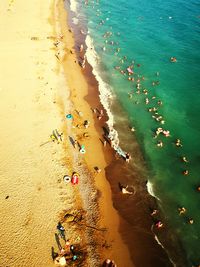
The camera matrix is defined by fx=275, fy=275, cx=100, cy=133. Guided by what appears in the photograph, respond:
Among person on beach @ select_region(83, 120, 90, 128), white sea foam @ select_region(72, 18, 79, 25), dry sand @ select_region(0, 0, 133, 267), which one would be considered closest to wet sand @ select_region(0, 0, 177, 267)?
dry sand @ select_region(0, 0, 133, 267)

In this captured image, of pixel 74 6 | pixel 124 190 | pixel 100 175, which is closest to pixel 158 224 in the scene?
pixel 124 190

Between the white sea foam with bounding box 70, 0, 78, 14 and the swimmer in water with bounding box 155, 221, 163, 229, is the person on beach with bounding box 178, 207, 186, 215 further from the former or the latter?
the white sea foam with bounding box 70, 0, 78, 14

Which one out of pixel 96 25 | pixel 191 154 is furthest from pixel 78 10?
pixel 191 154

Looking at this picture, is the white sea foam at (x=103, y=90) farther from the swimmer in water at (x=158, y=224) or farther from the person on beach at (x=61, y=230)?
the person on beach at (x=61, y=230)

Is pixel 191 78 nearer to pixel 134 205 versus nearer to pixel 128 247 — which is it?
pixel 134 205

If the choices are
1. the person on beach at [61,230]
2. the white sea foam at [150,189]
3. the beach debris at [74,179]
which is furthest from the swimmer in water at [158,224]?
the person on beach at [61,230]

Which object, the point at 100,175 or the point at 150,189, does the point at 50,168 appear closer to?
the point at 100,175
